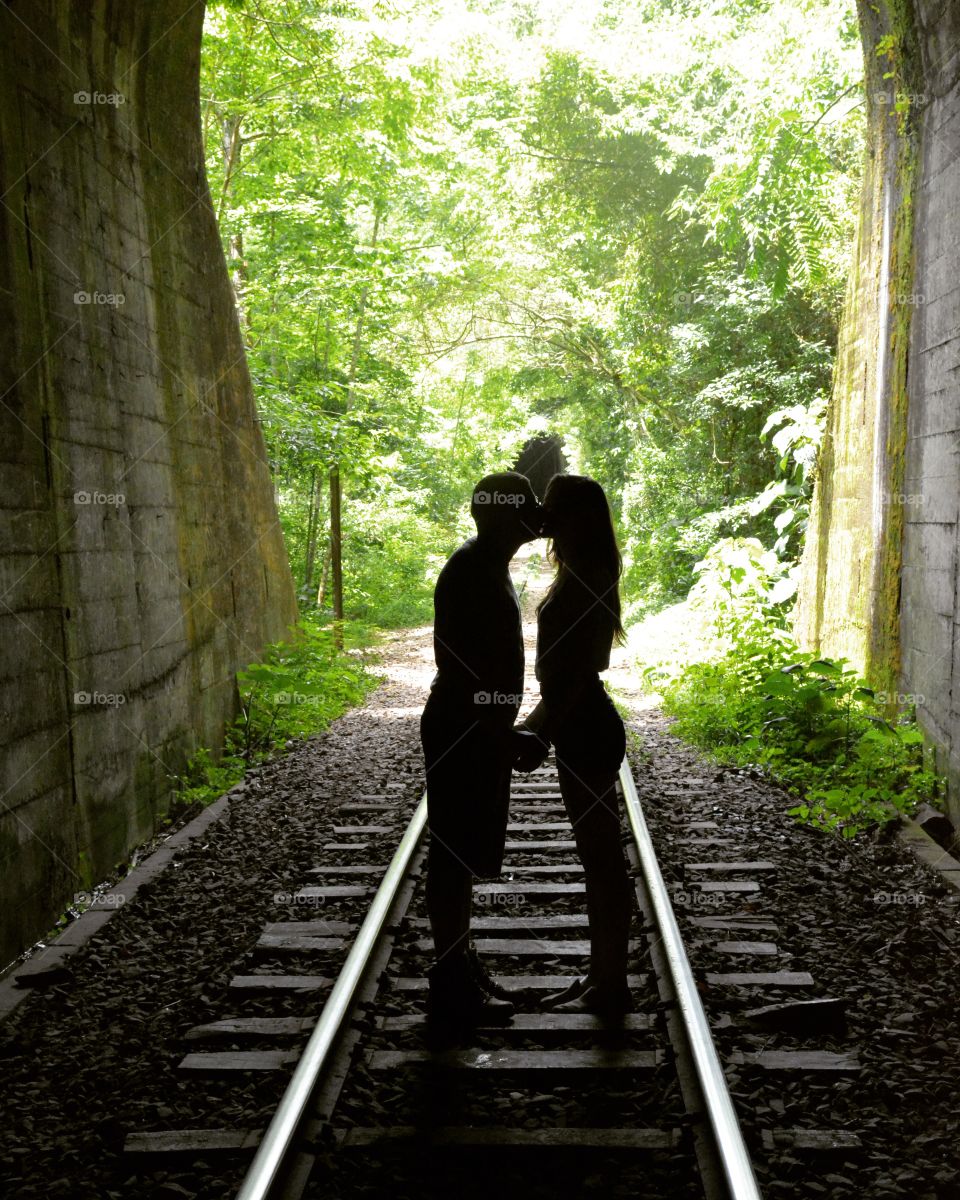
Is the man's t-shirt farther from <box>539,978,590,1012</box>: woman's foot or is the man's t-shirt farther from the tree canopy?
the tree canopy

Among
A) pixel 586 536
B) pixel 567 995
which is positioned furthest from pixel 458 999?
pixel 586 536

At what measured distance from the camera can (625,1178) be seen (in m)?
3.01

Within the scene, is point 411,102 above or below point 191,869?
above

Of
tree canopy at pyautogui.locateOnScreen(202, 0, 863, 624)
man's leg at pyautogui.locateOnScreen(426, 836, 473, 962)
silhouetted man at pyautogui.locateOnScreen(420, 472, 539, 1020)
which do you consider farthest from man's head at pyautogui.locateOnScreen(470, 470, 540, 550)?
tree canopy at pyautogui.locateOnScreen(202, 0, 863, 624)

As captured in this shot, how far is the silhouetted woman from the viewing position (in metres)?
3.81

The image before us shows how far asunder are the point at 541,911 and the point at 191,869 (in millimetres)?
2224

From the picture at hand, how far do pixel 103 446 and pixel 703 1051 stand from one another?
4.93m

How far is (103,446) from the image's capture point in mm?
6371

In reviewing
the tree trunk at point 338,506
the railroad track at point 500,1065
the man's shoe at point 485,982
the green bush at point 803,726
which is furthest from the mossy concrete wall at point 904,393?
Result: the tree trunk at point 338,506

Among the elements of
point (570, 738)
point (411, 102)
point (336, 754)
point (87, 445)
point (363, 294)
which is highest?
point (411, 102)

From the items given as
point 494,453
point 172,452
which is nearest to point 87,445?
point 172,452

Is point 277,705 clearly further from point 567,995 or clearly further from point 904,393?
point 567,995

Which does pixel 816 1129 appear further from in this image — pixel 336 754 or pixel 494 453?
pixel 494 453

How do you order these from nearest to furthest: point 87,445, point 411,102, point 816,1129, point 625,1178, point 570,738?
point 625,1178 < point 816,1129 < point 570,738 < point 87,445 < point 411,102
